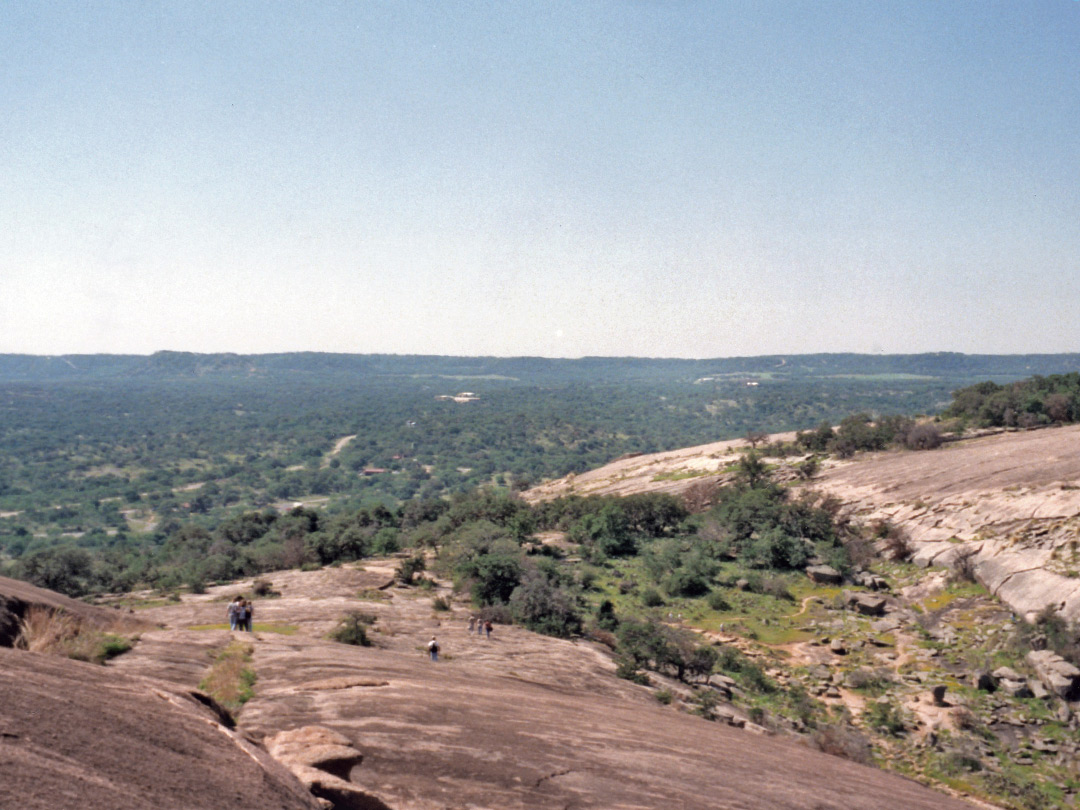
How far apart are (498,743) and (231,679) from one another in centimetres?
438

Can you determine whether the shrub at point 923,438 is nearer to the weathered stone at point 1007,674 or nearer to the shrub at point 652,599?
the shrub at point 652,599

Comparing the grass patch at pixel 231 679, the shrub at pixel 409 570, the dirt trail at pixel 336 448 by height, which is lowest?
the dirt trail at pixel 336 448

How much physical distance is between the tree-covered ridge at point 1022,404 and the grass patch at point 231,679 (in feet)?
190

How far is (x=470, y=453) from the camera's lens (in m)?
160

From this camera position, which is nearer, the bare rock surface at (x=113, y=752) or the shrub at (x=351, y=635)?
the bare rock surface at (x=113, y=752)

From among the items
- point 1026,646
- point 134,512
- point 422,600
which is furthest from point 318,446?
point 1026,646

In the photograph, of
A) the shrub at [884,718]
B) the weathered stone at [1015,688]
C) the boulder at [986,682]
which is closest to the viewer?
the shrub at [884,718]

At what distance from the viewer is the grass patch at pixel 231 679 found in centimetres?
952

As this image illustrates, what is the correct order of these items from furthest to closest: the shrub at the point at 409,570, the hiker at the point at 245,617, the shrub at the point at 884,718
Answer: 1. the shrub at the point at 409,570
2. the shrub at the point at 884,718
3. the hiker at the point at 245,617

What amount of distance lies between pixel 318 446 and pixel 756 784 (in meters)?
173

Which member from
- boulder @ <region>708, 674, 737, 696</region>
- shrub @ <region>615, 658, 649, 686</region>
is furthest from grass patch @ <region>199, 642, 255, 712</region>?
boulder @ <region>708, 674, 737, 696</region>

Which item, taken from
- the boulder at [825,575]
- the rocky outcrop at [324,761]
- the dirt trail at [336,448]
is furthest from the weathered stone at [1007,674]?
the dirt trail at [336,448]

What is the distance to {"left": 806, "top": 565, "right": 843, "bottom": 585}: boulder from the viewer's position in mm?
34500

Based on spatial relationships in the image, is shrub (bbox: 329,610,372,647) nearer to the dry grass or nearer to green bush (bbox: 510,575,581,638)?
the dry grass
